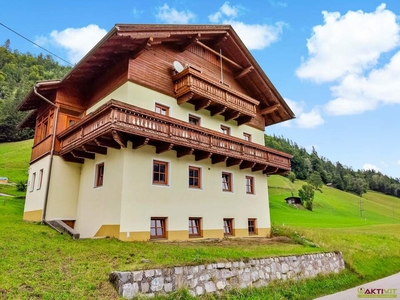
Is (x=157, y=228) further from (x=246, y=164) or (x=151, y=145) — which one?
(x=246, y=164)

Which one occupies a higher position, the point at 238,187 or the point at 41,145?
the point at 41,145

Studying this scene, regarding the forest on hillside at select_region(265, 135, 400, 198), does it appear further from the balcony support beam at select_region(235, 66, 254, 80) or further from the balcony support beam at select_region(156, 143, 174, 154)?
the balcony support beam at select_region(156, 143, 174, 154)

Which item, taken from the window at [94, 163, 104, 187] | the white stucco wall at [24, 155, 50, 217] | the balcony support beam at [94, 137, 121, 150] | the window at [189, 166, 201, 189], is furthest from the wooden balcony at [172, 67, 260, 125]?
the white stucco wall at [24, 155, 50, 217]

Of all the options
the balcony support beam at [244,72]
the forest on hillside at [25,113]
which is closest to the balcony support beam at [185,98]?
the balcony support beam at [244,72]

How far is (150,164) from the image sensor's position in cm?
1441

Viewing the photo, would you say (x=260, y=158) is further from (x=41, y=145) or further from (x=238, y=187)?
(x=41, y=145)

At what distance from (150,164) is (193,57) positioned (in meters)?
8.44

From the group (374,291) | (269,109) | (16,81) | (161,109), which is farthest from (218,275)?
(16,81)

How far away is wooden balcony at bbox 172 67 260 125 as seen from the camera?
1625 cm

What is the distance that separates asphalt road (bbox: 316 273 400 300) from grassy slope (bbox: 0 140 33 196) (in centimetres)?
3677

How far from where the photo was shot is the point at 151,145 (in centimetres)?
1448

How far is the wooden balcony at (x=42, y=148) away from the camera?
56.1ft

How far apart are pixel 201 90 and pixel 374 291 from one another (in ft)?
40.1

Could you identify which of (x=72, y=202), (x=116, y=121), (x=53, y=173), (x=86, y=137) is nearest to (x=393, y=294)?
(x=116, y=121)
